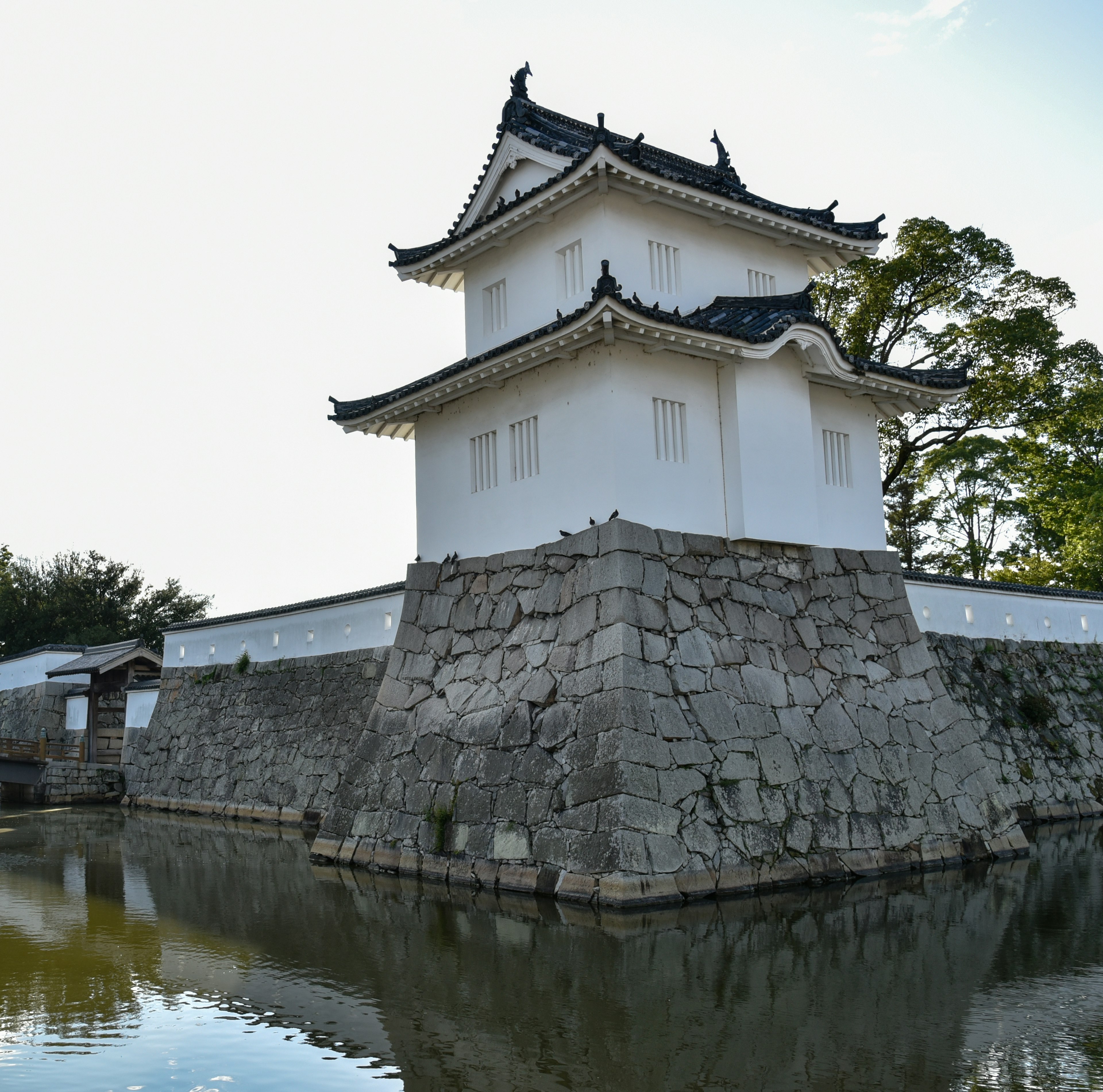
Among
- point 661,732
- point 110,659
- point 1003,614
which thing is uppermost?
point 110,659

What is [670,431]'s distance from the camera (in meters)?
9.77

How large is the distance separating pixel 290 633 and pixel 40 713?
10147mm

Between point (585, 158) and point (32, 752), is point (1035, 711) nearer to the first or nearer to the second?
point (585, 158)

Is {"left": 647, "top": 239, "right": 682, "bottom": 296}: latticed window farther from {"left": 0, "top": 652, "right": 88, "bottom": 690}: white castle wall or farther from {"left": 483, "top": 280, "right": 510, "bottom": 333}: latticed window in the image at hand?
{"left": 0, "top": 652, "right": 88, "bottom": 690}: white castle wall

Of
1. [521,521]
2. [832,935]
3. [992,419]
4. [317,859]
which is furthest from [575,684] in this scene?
[992,419]

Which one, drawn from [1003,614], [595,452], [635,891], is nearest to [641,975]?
[635,891]

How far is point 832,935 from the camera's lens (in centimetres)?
698

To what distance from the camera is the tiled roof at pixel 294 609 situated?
13.9 m

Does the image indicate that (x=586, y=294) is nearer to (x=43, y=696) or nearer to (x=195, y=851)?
(x=195, y=851)

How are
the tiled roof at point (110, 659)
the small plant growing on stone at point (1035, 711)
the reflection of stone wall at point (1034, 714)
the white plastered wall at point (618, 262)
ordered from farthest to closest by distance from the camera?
the tiled roof at point (110, 659), the small plant growing on stone at point (1035, 711), the reflection of stone wall at point (1034, 714), the white plastered wall at point (618, 262)

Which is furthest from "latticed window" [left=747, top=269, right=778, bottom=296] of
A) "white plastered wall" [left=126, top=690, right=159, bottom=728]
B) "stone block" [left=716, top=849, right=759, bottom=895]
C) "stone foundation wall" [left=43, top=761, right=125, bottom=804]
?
"stone foundation wall" [left=43, top=761, right=125, bottom=804]

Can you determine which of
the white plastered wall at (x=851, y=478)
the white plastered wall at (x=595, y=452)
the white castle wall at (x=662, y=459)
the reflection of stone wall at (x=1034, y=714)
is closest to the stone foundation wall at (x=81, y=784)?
the white castle wall at (x=662, y=459)

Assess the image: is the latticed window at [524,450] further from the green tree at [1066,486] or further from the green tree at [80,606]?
the green tree at [80,606]

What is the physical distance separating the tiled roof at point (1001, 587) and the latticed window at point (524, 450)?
5.03 meters
